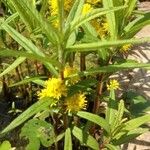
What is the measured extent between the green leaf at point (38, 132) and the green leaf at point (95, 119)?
22 cm

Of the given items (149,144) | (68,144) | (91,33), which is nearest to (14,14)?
(91,33)

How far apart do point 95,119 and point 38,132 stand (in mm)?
288

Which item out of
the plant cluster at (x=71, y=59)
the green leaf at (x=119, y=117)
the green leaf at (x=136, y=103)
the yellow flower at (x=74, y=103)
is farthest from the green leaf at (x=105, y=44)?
the green leaf at (x=136, y=103)

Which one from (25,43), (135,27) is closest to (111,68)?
(135,27)

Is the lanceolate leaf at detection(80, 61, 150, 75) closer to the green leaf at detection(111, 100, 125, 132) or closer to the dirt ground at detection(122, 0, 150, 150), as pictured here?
the green leaf at detection(111, 100, 125, 132)

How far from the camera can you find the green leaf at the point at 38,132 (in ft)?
5.60

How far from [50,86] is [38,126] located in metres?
0.39

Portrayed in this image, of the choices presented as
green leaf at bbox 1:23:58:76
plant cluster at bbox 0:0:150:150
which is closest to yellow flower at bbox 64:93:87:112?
plant cluster at bbox 0:0:150:150

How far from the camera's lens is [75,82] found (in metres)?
1.53

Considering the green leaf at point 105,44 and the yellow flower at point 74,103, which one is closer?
the green leaf at point 105,44

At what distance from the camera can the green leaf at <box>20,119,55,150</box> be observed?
5.60 ft

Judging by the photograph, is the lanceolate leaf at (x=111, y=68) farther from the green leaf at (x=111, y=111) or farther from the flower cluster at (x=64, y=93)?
the green leaf at (x=111, y=111)

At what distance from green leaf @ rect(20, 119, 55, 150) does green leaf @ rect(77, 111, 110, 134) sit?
0.22 m

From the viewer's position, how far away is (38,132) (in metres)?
1.74
